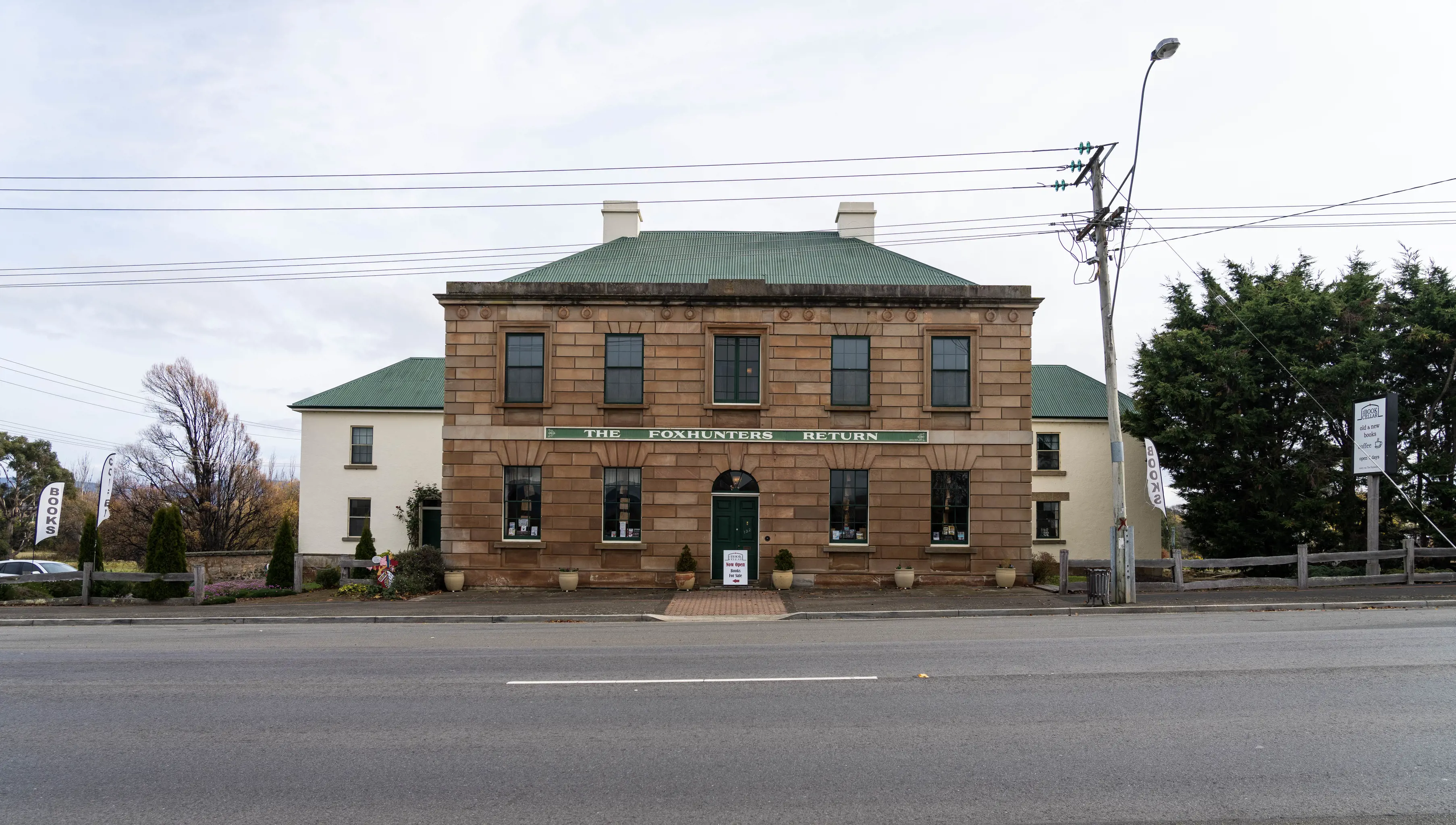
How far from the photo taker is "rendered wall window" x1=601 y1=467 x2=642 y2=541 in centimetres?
2303

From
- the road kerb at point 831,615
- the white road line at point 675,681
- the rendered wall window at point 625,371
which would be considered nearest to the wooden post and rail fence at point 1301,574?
the road kerb at point 831,615

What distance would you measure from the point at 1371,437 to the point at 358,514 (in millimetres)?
34042

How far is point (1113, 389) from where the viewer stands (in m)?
18.9

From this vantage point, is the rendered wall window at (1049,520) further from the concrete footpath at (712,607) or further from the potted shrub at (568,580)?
the potted shrub at (568,580)

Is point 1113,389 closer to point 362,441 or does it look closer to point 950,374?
point 950,374

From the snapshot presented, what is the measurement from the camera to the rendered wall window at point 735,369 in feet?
76.1

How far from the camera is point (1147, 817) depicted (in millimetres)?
5461

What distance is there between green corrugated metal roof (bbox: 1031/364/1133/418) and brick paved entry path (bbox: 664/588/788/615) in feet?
56.9

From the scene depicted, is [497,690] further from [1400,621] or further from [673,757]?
[1400,621]

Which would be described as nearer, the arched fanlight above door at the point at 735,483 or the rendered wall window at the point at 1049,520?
the arched fanlight above door at the point at 735,483

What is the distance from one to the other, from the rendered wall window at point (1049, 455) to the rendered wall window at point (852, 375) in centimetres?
1442

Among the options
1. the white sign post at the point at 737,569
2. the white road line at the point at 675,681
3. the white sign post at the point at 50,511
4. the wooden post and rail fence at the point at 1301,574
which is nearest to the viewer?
the white road line at the point at 675,681

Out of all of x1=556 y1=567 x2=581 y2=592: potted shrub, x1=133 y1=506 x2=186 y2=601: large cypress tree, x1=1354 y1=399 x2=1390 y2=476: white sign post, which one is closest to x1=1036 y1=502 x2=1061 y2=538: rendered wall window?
x1=1354 y1=399 x2=1390 y2=476: white sign post

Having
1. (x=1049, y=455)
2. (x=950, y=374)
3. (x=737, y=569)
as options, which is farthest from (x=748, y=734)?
(x=1049, y=455)
